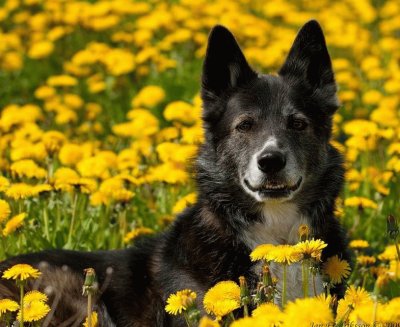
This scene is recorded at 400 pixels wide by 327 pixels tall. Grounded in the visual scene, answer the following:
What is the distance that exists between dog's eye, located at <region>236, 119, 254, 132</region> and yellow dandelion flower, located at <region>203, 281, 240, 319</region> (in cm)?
155

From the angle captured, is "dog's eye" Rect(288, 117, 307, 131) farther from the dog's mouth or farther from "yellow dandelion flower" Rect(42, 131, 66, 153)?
"yellow dandelion flower" Rect(42, 131, 66, 153)

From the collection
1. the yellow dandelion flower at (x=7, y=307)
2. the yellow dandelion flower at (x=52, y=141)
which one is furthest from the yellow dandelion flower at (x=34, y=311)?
the yellow dandelion flower at (x=52, y=141)

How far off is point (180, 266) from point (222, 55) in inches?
53.5

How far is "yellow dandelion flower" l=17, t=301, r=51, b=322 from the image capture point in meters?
3.38

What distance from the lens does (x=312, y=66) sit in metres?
5.27

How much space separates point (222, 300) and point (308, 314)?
72 cm

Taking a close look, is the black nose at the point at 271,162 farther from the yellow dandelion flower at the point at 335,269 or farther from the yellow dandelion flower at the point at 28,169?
the yellow dandelion flower at the point at 28,169

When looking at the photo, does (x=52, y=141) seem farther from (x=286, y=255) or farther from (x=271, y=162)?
(x=286, y=255)

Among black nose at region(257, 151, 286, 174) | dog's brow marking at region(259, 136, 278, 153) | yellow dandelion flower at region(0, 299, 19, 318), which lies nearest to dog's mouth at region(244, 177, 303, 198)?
black nose at region(257, 151, 286, 174)

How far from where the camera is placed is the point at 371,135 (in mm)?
6750

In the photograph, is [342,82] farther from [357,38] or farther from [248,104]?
[248,104]

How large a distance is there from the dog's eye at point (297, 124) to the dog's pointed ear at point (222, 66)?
1.49 ft

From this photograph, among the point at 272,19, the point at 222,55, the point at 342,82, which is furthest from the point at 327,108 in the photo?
the point at 272,19

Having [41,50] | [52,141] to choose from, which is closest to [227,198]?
[52,141]
